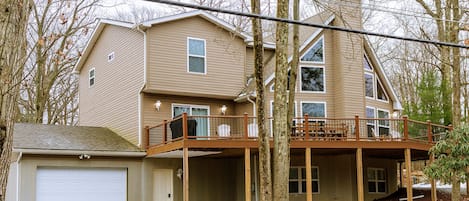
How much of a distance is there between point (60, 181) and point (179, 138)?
445 centimetres

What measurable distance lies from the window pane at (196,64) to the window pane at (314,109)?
159 inches

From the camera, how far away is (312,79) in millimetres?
21219

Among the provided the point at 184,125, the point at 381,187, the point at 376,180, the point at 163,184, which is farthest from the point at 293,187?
the point at 184,125

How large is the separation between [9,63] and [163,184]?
15548mm

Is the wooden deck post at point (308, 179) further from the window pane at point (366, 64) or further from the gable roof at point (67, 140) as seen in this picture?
the window pane at point (366, 64)

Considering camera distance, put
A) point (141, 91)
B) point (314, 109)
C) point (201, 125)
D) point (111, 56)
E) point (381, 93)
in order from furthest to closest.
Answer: point (381, 93)
point (111, 56)
point (314, 109)
point (201, 125)
point (141, 91)

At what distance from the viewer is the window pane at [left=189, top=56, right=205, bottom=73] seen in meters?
19.7

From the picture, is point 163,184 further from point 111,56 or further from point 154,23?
point 154,23

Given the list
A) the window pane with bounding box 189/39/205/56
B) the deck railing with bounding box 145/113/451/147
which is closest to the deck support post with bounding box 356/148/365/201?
the deck railing with bounding box 145/113/451/147

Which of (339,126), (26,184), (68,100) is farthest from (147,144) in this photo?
(68,100)

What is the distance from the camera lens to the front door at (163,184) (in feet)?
64.5

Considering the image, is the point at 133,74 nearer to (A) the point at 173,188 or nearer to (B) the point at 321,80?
(A) the point at 173,188

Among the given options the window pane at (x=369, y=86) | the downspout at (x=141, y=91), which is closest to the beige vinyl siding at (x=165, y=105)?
the downspout at (x=141, y=91)

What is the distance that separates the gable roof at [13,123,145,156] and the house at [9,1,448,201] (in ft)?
0.14
